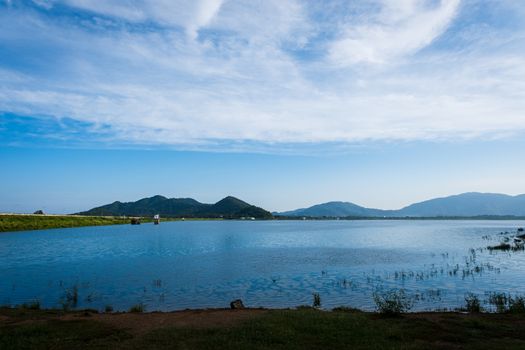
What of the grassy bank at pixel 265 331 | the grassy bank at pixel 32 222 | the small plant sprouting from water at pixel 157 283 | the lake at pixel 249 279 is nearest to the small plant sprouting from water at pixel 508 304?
the lake at pixel 249 279

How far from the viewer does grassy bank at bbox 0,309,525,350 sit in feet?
53.5

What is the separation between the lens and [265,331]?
18.1m

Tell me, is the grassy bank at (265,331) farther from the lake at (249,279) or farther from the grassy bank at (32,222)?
the grassy bank at (32,222)

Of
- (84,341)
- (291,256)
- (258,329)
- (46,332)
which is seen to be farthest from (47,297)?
(291,256)

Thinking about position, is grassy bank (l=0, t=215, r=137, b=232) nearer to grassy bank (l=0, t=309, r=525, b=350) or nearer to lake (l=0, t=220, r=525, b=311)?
lake (l=0, t=220, r=525, b=311)

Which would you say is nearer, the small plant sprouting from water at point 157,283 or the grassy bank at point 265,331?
the grassy bank at point 265,331

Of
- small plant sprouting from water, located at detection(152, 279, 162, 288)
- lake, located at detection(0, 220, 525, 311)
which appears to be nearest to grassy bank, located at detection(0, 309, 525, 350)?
lake, located at detection(0, 220, 525, 311)

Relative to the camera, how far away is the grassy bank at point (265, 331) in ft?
53.5

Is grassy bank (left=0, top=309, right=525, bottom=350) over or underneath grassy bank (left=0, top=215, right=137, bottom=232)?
underneath

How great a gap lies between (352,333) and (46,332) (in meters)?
14.2

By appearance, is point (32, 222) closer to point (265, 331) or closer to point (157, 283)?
point (157, 283)

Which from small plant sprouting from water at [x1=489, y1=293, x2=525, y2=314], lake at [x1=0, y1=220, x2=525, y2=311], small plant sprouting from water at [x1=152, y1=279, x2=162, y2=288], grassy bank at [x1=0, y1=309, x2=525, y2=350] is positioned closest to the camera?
grassy bank at [x1=0, y1=309, x2=525, y2=350]

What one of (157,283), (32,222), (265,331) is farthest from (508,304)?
(32,222)

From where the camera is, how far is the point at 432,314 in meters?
22.9
